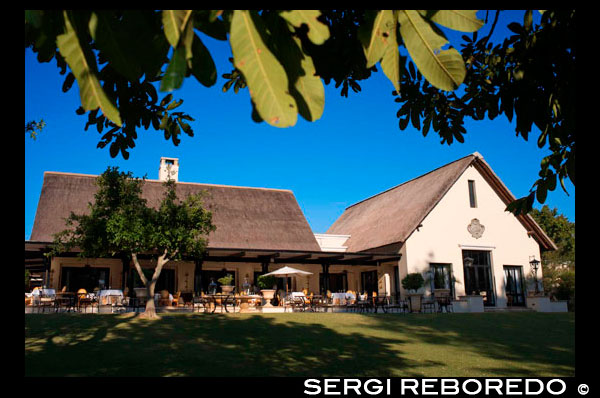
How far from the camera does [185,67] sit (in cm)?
152

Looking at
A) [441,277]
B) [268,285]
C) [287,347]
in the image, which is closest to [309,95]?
[287,347]

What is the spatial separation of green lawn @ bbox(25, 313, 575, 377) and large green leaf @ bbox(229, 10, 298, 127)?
20.9ft

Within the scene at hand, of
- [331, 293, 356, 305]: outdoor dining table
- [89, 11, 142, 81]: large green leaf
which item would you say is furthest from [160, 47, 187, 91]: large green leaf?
[331, 293, 356, 305]: outdoor dining table

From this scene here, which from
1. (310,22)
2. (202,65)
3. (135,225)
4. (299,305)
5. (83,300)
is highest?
(135,225)

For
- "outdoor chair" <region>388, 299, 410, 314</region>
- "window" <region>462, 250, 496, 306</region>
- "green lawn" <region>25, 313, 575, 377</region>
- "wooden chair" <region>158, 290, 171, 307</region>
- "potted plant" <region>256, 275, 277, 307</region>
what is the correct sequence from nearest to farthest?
"green lawn" <region>25, 313, 575, 377</region> → "outdoor chair" <region>388, 299, 410, 314</region> → "wooden chair" <region>158, 290, 171, 307</region> → "potted plant" <region>256, 275, 277, 307</region> → "window" <region>462, 250, 496, 306</region>

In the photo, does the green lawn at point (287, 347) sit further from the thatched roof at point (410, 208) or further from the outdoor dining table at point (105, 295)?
the thatched roof at point (410, 208)

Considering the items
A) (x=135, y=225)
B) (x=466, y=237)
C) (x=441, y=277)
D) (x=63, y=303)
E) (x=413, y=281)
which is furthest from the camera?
(x=466, y=237)

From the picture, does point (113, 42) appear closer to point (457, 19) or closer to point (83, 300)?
point (457, 19)

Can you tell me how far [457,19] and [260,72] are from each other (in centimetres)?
83

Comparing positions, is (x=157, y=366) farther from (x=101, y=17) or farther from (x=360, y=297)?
(x=360, y=297)

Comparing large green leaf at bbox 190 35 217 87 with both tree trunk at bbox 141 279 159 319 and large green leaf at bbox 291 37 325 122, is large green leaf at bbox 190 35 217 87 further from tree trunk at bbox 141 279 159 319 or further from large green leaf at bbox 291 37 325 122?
tree trunk at bbox 141 279 159 319

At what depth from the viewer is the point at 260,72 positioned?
Result: 1.50 m

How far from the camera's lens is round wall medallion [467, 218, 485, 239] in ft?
83.2

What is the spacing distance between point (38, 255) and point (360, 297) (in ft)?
50.1
